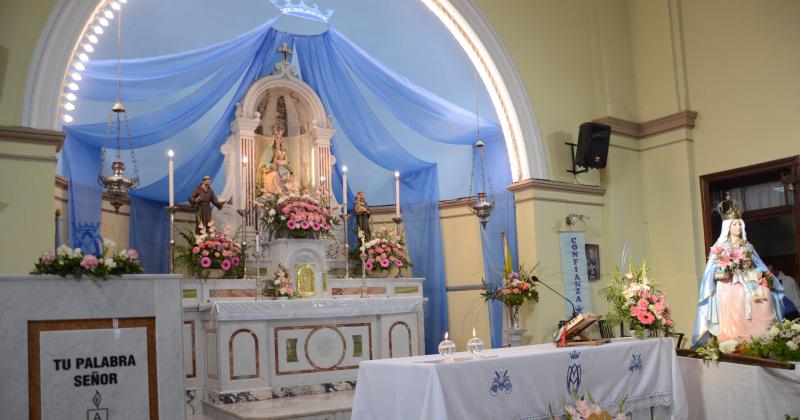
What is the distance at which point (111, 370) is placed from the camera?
4.40 metres

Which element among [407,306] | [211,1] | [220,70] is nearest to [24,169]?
[220,70]

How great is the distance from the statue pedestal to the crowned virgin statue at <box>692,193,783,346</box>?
4.04 metres

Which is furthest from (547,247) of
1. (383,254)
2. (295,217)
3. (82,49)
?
(82,49)

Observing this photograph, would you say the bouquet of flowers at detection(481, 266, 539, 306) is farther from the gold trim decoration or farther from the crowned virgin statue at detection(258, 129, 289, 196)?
the crowned virgin statue at detection(258, 129, 289, 196)

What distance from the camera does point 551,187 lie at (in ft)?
30.6

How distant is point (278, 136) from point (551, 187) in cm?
362

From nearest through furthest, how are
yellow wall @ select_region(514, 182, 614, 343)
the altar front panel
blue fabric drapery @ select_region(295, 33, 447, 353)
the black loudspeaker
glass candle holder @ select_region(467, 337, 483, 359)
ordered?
glass candle holder @ select_region(467, 337, 483, 359) → the altar front panel → yellow wall @ select_region(514, 182, 614, 343) → blue fabric drapery @ select_region(295, 33, 447, 353) → the black loudspeaker

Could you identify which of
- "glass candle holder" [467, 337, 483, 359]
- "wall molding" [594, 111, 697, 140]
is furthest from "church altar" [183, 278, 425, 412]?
"wall molding" [594, 111, 697, 140]

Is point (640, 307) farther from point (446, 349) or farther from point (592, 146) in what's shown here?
point (592, 146)

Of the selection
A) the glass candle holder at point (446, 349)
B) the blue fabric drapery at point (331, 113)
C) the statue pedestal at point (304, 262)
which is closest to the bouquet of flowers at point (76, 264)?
the glass candle holder at point (446, 349)

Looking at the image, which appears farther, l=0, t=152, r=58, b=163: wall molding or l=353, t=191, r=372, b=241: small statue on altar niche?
l=353, t=191, r=372, b=241: small statue on altar niche

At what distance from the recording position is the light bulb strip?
21.6 ft

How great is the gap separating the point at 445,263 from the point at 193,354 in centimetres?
442

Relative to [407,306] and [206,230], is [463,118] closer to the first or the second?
[407,306]
